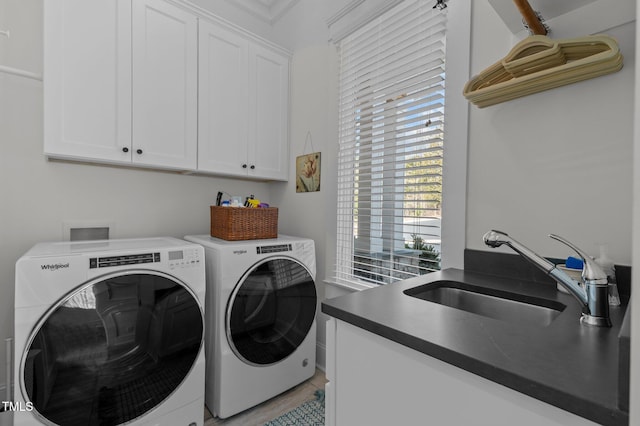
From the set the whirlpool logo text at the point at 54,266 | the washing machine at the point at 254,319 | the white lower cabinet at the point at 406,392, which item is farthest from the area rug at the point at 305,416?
the whirlpool logo text at the point at 54,266

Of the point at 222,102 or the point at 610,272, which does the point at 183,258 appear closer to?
the point at 222,102

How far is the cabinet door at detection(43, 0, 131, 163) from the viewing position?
1.43 metres

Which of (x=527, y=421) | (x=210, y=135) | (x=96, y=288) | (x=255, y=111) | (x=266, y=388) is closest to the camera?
(x=527, y=421)

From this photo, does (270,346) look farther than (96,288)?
Yes

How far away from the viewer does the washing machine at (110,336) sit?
1.11 m

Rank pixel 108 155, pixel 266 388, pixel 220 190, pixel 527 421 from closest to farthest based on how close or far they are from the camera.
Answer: pixel 527 421 < pixel 108 155 < pixel 266 388 < pixel 220 190

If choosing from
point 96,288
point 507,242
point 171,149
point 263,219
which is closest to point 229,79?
point 171,149

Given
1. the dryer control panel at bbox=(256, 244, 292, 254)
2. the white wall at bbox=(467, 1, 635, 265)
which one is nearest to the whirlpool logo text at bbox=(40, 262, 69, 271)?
the dryer control panel at bbox=(256, 244, 292, 254)

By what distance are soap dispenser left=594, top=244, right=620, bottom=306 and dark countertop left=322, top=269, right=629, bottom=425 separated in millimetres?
29

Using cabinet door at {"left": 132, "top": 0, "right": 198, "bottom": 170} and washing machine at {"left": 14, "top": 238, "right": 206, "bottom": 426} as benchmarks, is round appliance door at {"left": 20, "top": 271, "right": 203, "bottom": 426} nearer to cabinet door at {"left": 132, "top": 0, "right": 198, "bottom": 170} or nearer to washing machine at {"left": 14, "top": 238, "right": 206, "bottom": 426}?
washing machine at {"left": 14, "top": 238, "right": 206, "bottom": 426}

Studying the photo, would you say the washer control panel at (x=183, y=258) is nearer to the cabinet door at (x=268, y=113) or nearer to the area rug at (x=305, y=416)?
the cabinet door at (x=268, y=113)

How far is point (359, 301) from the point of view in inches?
35.6

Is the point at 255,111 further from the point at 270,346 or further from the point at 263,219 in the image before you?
the point at 270,346

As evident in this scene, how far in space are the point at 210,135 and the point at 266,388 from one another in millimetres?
1615
